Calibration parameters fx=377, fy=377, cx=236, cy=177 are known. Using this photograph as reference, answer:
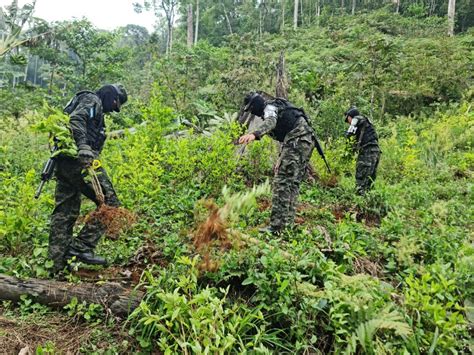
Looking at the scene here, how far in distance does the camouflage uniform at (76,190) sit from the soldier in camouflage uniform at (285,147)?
2.00 meters

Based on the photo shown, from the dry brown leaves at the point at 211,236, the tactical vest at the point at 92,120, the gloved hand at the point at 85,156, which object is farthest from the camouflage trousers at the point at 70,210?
the dry brown leaves at the point at 211,236

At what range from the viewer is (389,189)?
6652mm

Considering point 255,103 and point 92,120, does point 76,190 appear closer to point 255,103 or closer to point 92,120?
point 92,120

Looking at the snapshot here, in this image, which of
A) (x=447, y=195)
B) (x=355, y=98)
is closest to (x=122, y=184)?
(x=447, y=195)

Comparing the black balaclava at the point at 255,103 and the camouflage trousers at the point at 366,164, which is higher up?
the black balaclava at the point at 255,103

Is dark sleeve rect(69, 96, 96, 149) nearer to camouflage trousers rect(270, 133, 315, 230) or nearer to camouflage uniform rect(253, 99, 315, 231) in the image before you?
camouflage uniform rect(253, 99, 315, 231)

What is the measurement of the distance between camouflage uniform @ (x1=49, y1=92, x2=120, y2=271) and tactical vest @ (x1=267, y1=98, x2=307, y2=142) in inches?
91.8

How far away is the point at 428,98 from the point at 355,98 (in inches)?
135

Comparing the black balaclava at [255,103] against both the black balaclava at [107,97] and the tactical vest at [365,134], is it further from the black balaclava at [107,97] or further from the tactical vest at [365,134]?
the tactical vest at [365,134]

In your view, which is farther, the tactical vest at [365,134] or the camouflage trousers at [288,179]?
the tactical vest at [365,134]

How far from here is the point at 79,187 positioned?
13.2 ft

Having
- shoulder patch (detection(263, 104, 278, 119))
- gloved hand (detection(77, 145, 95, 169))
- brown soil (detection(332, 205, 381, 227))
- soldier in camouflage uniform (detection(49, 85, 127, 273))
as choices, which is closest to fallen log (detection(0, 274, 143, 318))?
soldier in camouflage uniform (detection(49, 85, 127, 273))

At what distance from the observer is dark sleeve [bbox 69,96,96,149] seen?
3.83 metres

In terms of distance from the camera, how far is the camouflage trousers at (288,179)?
16.2 feet
